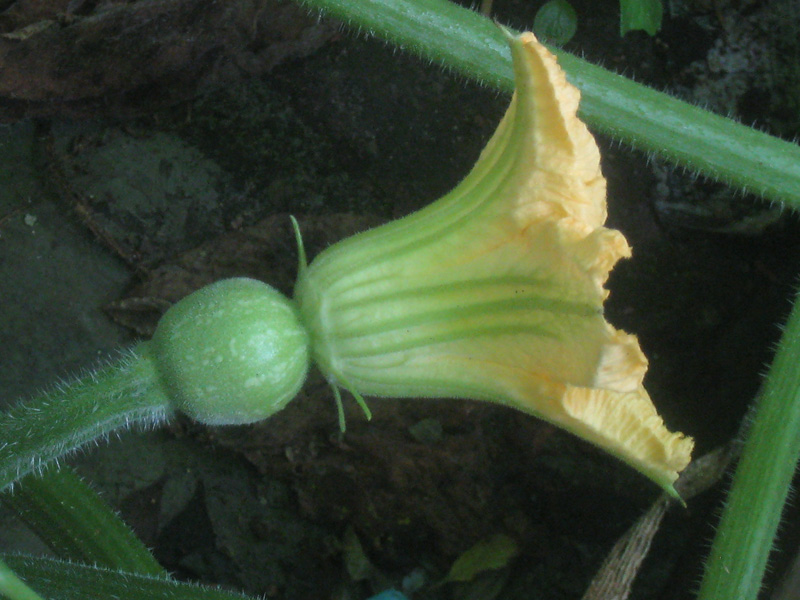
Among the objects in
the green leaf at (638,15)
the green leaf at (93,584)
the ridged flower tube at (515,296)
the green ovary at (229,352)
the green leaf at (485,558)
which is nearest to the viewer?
the ridged flower tube at (515,296)

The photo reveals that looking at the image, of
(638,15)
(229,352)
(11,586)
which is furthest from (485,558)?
(638,15)

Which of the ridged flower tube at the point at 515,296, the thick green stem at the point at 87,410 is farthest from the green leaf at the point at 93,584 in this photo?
the ridged flower tube at the point at 515,296

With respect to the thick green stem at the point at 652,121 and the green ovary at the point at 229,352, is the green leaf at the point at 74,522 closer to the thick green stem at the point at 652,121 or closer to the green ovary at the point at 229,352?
the green ovary at the point at 229,352

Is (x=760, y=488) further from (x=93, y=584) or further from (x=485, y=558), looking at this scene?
(x=93, y=584)

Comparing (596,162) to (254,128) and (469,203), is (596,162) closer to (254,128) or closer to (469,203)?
(469,203)

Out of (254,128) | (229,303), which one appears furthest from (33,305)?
(229,303)
